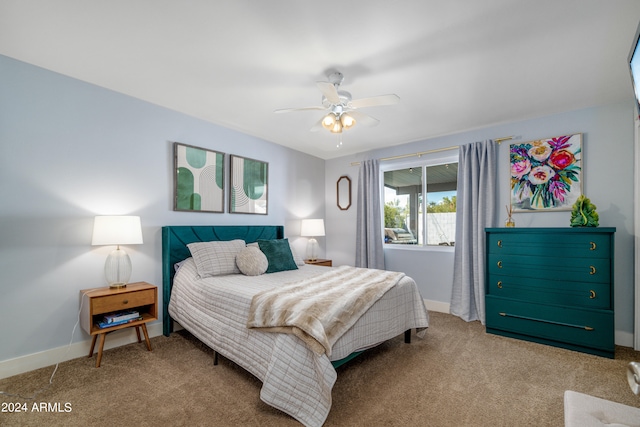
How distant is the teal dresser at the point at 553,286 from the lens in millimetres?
2762

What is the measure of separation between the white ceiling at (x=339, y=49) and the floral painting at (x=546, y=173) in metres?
0.40

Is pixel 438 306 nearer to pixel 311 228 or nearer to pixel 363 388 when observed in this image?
pixel 311 228

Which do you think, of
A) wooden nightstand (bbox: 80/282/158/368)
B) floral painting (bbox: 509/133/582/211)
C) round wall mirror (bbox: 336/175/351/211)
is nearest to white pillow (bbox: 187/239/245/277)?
wooden nightstand (bbox: 80/282/158/368)

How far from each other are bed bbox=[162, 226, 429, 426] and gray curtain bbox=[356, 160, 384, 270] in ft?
4.45

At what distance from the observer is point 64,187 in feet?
8.64

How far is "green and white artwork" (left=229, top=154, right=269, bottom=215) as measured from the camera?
3.97 m

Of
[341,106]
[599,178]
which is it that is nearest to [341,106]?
[341,106]

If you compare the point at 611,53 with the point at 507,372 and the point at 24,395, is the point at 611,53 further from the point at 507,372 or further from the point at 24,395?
the point at 24,395

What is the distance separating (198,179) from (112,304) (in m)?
1.60

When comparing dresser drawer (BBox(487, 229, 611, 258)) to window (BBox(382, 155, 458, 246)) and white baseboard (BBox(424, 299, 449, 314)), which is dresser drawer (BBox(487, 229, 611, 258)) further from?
white baseboard (BBox(424, 299, 449, 314))

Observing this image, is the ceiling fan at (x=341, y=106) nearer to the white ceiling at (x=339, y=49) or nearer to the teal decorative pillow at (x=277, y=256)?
the white ceiling at (x=339, y=49)

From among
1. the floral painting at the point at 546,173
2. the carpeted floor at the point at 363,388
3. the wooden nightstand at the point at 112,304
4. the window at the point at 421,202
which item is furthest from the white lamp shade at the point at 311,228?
the floral painting at the point at 546,173

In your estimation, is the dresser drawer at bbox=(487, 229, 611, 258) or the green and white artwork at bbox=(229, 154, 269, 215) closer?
the dresser drawer at bbox=(487, 229, 611, 258)

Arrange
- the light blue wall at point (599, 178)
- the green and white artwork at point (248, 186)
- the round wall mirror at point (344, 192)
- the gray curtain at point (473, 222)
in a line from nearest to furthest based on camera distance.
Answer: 1. the light blue wall at point (599, 178)
2. the gray curtain at point (473, 222)
3. the green and white artwork at point (248, 186)
4. the round wall mirror at point (344, 192)
